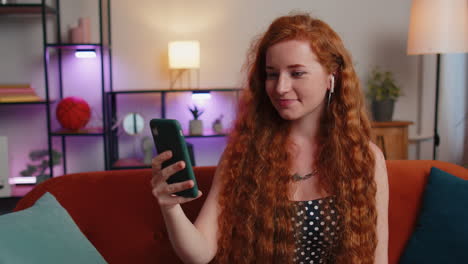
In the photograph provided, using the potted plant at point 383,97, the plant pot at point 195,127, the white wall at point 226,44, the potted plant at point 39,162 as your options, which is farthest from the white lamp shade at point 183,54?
the potted plant at point 383,97

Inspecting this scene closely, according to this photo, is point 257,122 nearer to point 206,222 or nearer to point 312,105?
point 312,105

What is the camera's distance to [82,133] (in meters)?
3.33

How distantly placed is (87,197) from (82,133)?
183 cm

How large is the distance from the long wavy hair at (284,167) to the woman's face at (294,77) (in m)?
0.03

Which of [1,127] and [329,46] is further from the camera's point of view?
[1,127]

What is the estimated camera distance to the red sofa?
1.55m

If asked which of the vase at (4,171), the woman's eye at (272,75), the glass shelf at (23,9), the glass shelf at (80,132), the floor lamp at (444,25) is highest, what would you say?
the glass shelf at (23,9)

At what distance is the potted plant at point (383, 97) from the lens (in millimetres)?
3717

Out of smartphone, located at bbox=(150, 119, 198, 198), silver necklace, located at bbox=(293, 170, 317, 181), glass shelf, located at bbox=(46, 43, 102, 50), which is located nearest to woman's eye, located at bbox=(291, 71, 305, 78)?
silver necklace, located at bbox=(293, 170, 317, 181)

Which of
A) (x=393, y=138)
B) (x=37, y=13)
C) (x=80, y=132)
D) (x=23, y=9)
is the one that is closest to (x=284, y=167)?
(x=80, y=132)

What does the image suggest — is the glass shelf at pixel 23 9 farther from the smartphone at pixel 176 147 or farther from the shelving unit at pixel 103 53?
the smartphone at pixel 176 147

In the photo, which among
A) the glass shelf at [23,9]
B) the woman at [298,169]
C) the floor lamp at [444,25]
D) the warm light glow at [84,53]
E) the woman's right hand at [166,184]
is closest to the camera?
the woman's right hand at [166,184]

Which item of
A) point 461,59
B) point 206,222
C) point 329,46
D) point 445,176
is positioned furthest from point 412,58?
point 206,222

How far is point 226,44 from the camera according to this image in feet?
Answer: 12.6
